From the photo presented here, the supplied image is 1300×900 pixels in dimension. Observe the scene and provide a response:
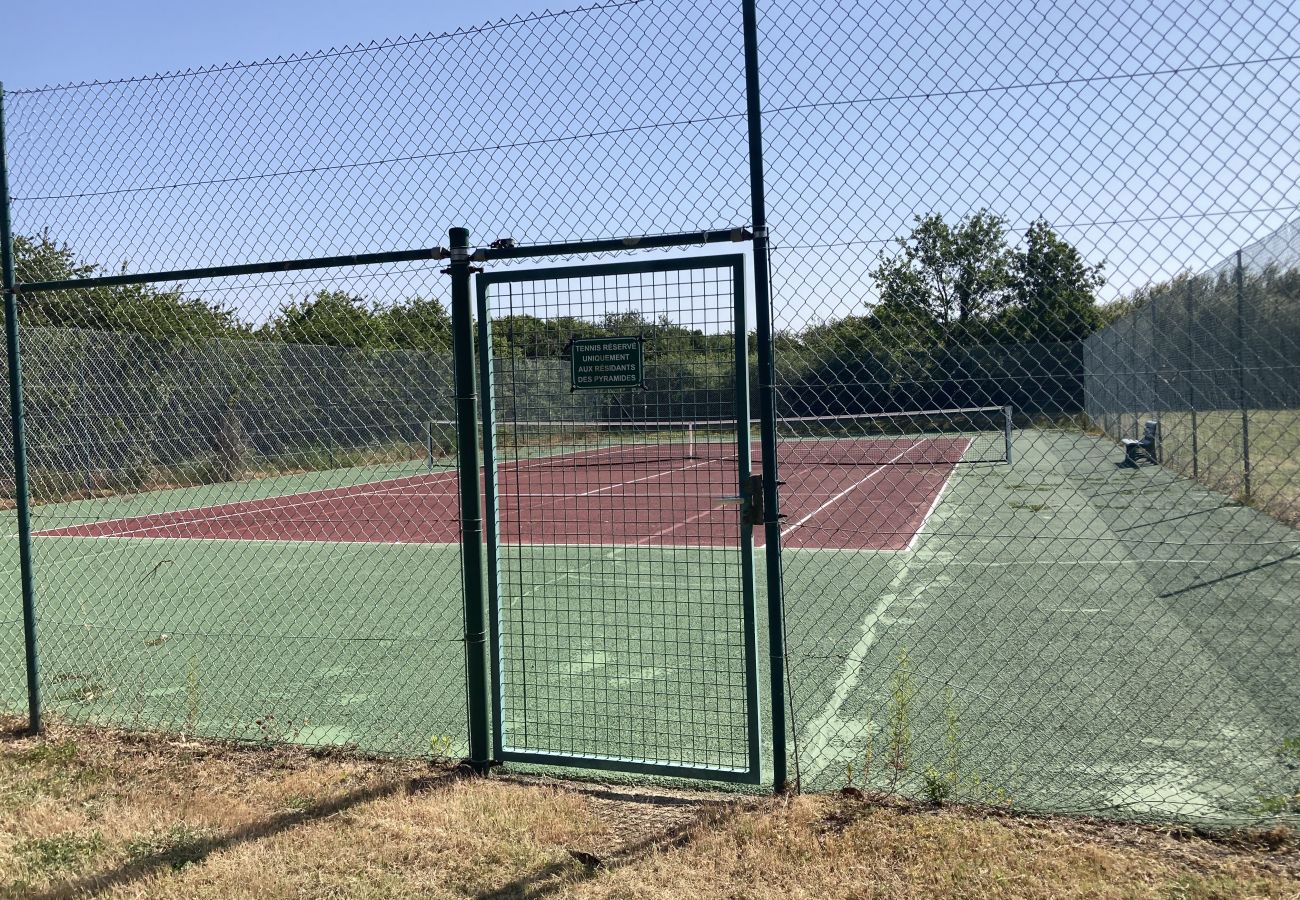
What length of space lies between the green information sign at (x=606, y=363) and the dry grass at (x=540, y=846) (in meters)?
1.69

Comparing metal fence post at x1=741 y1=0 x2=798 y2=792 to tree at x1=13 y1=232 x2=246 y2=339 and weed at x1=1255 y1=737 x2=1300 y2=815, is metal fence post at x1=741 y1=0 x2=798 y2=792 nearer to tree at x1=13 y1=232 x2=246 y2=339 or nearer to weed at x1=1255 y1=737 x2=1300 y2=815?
weed at x1=1255 y1=737 x2=1300 y2=815

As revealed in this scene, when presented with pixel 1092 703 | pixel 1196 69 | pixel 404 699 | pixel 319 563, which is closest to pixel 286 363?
pixel 319 563

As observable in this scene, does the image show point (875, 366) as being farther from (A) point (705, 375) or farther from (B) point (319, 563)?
(B) point (319, 563)

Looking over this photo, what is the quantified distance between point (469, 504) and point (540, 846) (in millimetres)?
1479

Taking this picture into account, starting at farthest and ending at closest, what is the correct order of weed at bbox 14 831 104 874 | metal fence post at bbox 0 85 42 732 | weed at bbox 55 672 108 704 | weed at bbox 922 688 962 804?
weed at bbox 55 672 108 704 < metal fence post at bbox 0 85 42 732 < weed at bbox 922 688 962 804 < weed at bbox 14 831 104 874

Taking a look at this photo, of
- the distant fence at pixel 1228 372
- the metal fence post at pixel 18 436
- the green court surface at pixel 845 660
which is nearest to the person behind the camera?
the green court surface at pixel 845 660

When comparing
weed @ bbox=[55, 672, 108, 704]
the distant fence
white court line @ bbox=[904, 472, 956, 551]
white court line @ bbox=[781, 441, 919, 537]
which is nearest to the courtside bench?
the distant fence

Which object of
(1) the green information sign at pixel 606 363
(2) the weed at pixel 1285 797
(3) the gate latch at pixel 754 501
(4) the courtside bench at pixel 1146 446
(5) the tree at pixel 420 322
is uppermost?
(5) the tree at pixel 420 322

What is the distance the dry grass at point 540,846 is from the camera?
11.2 feet

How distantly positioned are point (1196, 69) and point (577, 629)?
5092 millimetres

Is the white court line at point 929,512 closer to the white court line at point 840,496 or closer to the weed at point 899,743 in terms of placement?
the white court line at point 840,496

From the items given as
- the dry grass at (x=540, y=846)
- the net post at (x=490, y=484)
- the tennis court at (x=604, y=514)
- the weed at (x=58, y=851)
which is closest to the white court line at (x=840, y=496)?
the tennis court at (x=604, y=514)

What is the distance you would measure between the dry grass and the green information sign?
5.55 feet

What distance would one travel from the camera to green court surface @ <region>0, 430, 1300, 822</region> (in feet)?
15.3
